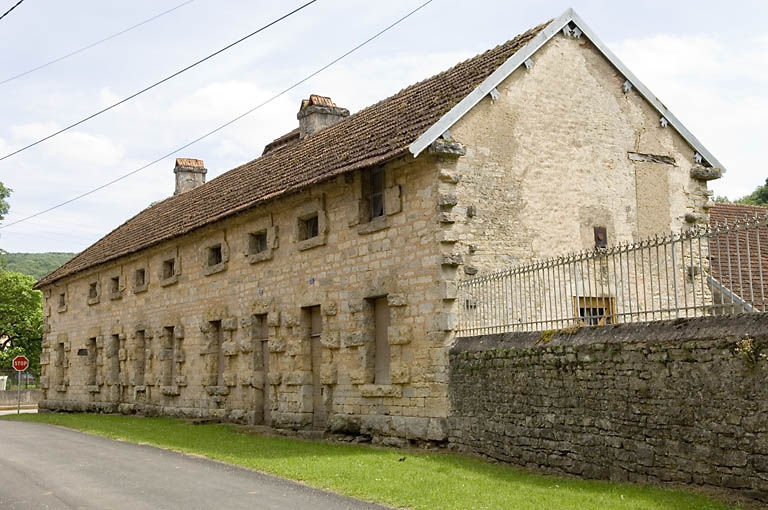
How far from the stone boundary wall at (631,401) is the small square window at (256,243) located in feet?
26.3

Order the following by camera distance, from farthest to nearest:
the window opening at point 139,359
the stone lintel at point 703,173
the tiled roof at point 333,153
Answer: the window opening at point 139,359 → the stone lintel at point 703,173 → the tiled roof at point 333,153

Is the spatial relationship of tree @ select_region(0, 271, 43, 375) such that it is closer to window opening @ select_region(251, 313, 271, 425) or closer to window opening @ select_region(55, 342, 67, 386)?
window opening @ select_region(55, 342, 67, 386)

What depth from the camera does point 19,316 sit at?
175 feet

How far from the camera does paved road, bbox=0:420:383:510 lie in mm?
9328

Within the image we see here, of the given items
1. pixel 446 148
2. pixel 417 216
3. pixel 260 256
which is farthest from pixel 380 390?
pixel 260 256

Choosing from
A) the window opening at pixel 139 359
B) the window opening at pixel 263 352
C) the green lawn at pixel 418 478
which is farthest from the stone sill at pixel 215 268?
the green lawn at pixel 418 478

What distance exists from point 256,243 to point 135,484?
31.4 feet

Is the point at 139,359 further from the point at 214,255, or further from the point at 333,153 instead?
the point at 333,153

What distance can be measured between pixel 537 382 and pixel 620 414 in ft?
5.35

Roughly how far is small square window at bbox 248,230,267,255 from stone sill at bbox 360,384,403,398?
5621mm

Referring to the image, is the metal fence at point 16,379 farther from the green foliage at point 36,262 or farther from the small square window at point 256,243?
the green foliage at point 36,262

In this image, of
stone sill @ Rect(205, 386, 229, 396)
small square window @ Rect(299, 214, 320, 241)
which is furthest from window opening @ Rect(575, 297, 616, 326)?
stone sill @ Rect(205, 386, 229, 396)

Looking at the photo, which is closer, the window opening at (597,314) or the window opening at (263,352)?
the window opening at (597,314)

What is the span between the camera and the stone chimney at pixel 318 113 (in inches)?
947
